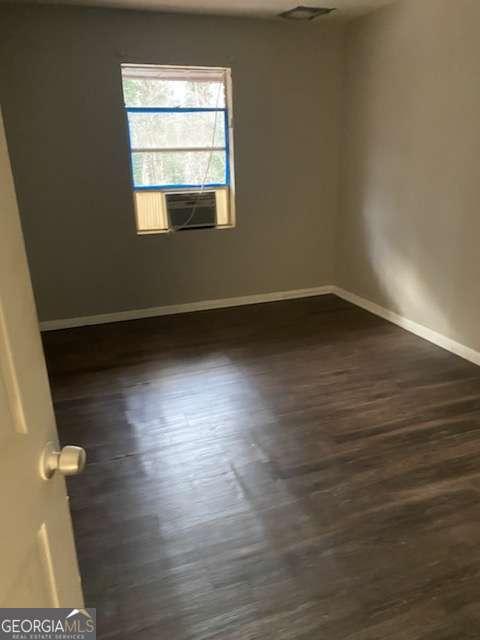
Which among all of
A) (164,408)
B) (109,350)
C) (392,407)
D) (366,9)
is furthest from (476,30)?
(109,350)

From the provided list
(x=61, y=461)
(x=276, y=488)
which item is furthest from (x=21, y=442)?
(x=276, y=488)

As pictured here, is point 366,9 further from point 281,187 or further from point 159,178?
point 159,178

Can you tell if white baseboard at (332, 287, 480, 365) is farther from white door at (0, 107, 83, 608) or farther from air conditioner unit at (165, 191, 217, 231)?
white door at (0, 107, 83, 608)

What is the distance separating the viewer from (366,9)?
3832 millimetres

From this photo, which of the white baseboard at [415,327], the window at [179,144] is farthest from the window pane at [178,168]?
the white baseboard at [415,327]

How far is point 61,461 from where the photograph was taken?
797 mm

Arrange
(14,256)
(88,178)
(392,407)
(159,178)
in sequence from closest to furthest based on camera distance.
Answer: (14,256) < (392,407) < (88,178) < (159,178)

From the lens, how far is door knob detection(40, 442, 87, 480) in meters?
0.78

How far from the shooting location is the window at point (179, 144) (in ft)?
13.2

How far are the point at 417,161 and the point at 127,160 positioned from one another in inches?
90.4

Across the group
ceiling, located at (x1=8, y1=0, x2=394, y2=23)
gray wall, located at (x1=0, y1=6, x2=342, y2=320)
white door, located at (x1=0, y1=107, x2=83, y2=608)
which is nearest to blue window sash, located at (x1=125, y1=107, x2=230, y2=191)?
gray wall, located at (x1=0, y1=6, x2=342, y2=320)

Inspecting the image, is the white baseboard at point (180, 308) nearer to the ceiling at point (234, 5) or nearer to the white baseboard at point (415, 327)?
the white baseboard at point (415, 327)

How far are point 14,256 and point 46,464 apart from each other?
33cm

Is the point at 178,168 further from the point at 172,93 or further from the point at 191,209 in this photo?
the point at 172,93
